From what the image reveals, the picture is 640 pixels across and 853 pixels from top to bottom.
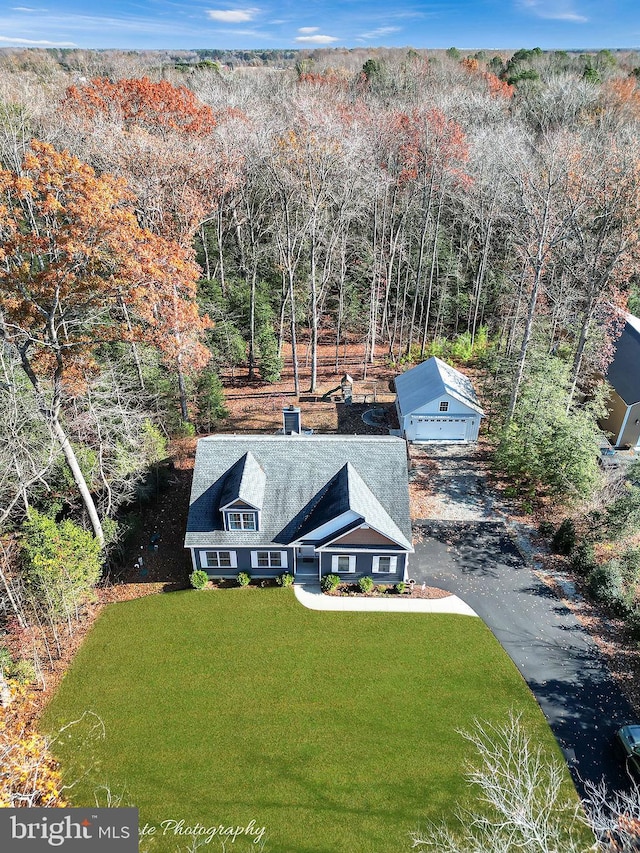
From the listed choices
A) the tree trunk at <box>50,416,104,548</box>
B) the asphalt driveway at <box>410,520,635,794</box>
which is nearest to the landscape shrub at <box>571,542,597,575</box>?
the asphalt driveway at <box>410,520,635,794</box>

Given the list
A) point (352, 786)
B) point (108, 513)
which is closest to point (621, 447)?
point (352, 786)

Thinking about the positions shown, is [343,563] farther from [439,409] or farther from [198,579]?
[439,409]

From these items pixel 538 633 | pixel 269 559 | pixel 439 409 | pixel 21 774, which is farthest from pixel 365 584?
pixel 21 774

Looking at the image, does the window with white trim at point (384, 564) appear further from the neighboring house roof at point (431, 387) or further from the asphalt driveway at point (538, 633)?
the neighboring house roof at point (431, 387)

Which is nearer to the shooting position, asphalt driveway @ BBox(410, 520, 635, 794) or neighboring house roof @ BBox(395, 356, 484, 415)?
asphalt driveway @ BBox(410, 520, 635, 794)

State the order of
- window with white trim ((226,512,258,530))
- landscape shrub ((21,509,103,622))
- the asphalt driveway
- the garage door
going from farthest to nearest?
the garage door, window with white trim ((226,512,258,530)), landscape shrub ((21,509,103,622)), the asphalt driveway

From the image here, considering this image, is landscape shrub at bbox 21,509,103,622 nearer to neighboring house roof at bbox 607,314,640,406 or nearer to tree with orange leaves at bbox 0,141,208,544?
tree with orange leaves at bbox 0,141,208,544

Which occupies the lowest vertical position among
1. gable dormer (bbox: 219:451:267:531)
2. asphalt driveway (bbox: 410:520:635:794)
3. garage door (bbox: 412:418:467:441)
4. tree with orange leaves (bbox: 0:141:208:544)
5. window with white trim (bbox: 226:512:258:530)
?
asphalt driveway (bbox: 410:520:635:794)
